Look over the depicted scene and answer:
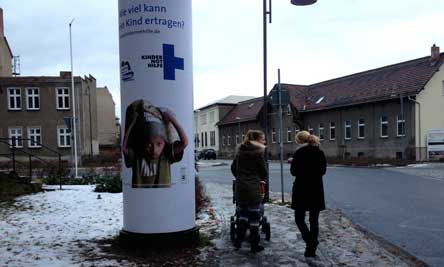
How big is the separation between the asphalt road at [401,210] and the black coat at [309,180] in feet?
5.65

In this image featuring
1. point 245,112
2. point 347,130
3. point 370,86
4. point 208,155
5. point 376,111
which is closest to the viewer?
point 376,111

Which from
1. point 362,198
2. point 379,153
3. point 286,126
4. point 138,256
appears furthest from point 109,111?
point 138,256

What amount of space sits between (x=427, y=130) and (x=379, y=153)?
5084 mm

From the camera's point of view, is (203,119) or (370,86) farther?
(203,119)

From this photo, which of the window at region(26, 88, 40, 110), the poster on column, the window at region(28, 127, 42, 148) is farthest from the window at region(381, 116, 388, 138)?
the poster on column

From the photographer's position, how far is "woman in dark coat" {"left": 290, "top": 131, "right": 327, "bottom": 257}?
6.39 metres

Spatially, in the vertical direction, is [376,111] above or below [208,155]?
above

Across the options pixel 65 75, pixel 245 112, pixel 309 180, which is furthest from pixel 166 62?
pixel 245 112

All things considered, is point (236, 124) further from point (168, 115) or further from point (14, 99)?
point (168, 115)

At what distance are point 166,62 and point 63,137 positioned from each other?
123 ft

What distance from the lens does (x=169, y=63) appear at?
21.7 feet

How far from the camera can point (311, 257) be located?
625 cm

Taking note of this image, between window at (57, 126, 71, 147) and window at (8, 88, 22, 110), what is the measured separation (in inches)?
160

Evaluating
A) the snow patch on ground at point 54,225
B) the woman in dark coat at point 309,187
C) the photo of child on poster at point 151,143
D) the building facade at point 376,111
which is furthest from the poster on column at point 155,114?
the building facade at point 376,111
